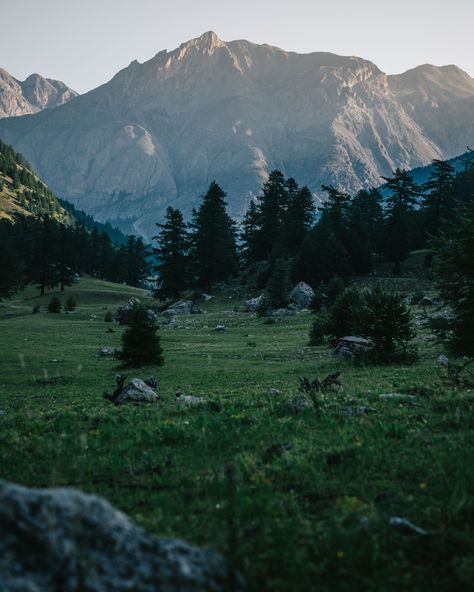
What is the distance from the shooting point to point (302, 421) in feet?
33.5

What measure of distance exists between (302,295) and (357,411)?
49.6 metres

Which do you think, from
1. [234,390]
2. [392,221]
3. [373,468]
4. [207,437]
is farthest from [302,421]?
[392,221]

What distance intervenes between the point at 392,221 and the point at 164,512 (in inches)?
2944

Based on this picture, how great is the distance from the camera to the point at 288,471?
23.3ft

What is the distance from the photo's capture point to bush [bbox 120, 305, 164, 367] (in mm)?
25344

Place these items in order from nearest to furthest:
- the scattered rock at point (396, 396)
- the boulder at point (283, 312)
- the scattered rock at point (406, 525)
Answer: the scattered rock at point (406, 525)
the scattered rock at point (396, 396)
the boulder at point (283, 312)

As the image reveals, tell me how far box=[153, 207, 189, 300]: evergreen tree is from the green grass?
178ft

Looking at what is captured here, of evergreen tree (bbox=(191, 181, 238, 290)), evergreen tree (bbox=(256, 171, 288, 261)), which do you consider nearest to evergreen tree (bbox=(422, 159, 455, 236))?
A: evergreen tree (bbox=(256, 171, 288, 261))

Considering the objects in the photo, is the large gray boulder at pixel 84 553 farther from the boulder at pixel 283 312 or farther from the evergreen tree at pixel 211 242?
the evergreen tree at pixel 211 242

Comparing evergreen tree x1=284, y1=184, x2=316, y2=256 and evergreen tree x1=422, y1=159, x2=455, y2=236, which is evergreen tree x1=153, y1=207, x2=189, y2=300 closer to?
evergreen tree x1=284, y1=184, x2=316, y2=256

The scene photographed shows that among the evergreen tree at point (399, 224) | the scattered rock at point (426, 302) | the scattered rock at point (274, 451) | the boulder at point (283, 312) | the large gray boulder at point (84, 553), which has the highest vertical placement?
the evergreen tree at point (399, 224)

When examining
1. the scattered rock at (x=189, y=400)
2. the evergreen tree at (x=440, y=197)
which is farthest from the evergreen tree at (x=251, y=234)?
the scattered rock at (x=189, y=400)

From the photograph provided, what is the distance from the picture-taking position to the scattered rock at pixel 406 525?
5.00 metres

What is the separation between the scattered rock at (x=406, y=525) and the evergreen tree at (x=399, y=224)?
6948cm
